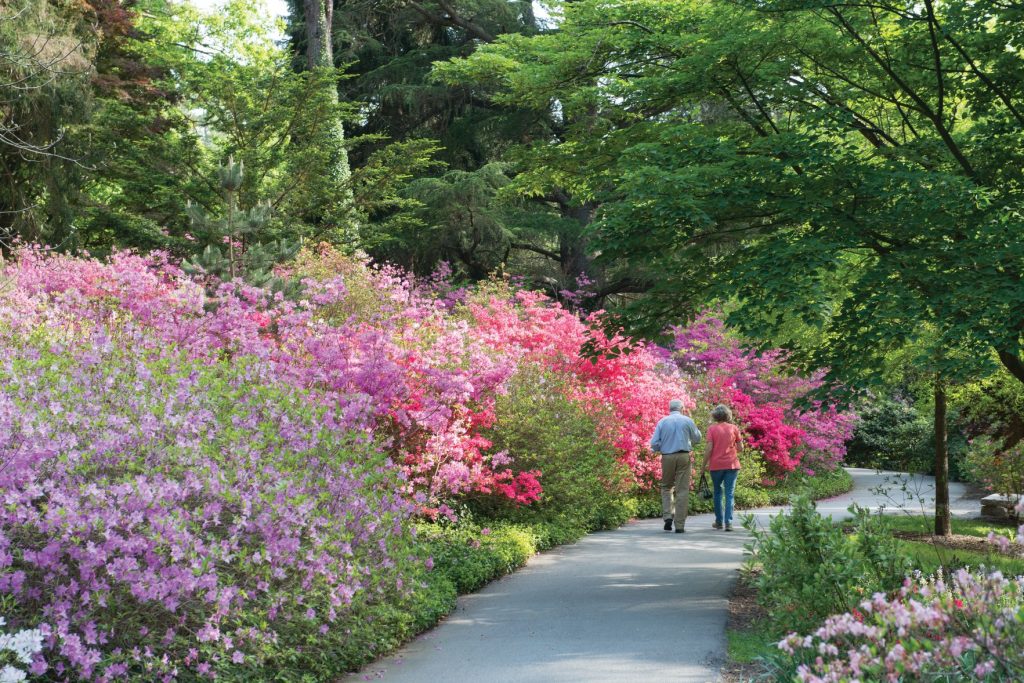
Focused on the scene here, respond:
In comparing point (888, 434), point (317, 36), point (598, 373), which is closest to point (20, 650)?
point (598, 373)

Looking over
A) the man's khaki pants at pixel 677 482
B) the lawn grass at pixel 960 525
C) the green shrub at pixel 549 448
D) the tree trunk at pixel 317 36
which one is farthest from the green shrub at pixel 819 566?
the tree trunk at pixel 317 36

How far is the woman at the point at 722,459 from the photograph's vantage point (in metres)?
12.9

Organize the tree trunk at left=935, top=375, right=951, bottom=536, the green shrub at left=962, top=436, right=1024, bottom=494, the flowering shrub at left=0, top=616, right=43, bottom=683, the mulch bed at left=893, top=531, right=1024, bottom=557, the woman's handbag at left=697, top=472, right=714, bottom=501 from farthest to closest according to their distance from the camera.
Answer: the woman's handbag at left=697, top=472, right=714, bottom=501
the green shrub at left=962, top=436, right=1024, bottom=494
the tree trunk at left=935, top=375, right=951, bottom=536
the mulch bed at left=893, top=531, right=1024, bottom=557
the flowering shrub at left=0, top=616, right=43, bottom=683

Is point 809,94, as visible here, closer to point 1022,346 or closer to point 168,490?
point 1022,346

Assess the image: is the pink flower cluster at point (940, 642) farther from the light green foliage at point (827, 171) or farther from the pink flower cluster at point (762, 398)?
the pink flower cluster at point (762, 398)

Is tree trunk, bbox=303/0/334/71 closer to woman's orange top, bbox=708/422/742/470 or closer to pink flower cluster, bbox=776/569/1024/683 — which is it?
woman's orange top, bbox=708/422/742/470

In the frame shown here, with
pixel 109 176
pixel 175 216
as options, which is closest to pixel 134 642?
pixel 175 216

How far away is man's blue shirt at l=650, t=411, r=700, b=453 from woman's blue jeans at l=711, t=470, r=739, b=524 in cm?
55

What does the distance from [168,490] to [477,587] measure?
4.36m

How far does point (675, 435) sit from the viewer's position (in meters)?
13.1

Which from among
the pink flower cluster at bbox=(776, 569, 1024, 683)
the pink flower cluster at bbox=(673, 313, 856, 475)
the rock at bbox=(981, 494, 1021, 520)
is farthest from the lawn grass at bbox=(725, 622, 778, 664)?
the pink flower cluster at bbox=(673, 313, 856, 475)

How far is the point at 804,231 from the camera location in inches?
327

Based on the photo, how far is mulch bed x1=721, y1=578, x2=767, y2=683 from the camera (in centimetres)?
560

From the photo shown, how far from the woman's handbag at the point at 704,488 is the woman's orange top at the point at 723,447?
8.90 ft
